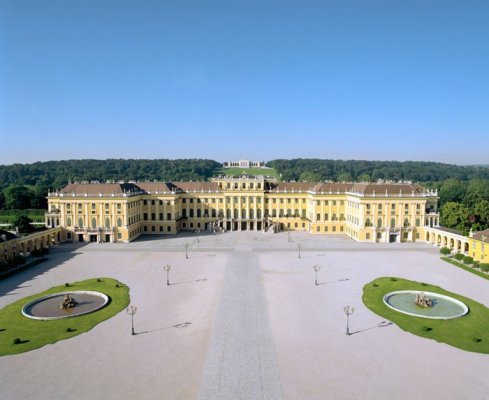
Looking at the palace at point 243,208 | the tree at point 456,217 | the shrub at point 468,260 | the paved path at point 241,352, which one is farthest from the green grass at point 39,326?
the tree at point 456,217

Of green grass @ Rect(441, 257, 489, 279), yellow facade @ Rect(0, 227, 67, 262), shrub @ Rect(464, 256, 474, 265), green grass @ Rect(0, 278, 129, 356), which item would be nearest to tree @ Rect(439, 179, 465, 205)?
green grass @ Rect(441, 257, 489, 279)

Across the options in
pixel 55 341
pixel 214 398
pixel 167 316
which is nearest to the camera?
pixel 214 398

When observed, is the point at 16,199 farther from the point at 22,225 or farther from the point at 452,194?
the point at 452,194

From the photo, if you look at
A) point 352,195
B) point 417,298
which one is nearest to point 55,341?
point 417,298

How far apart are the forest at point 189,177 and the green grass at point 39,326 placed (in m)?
46.9

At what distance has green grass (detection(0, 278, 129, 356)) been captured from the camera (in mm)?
25438

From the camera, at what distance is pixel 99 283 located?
128ft

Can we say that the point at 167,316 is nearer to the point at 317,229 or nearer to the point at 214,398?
the point at 214,398

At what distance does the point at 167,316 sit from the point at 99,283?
12.4m

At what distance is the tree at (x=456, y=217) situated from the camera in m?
61.2

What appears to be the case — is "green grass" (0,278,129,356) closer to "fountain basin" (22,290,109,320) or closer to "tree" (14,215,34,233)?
"fountain basin" (22,290,109,320)

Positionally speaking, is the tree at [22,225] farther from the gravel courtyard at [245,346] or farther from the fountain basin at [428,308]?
the fountain basin at [428,308]

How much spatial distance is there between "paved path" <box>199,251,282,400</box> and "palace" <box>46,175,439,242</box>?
3350 cm

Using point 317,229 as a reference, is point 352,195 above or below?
above
